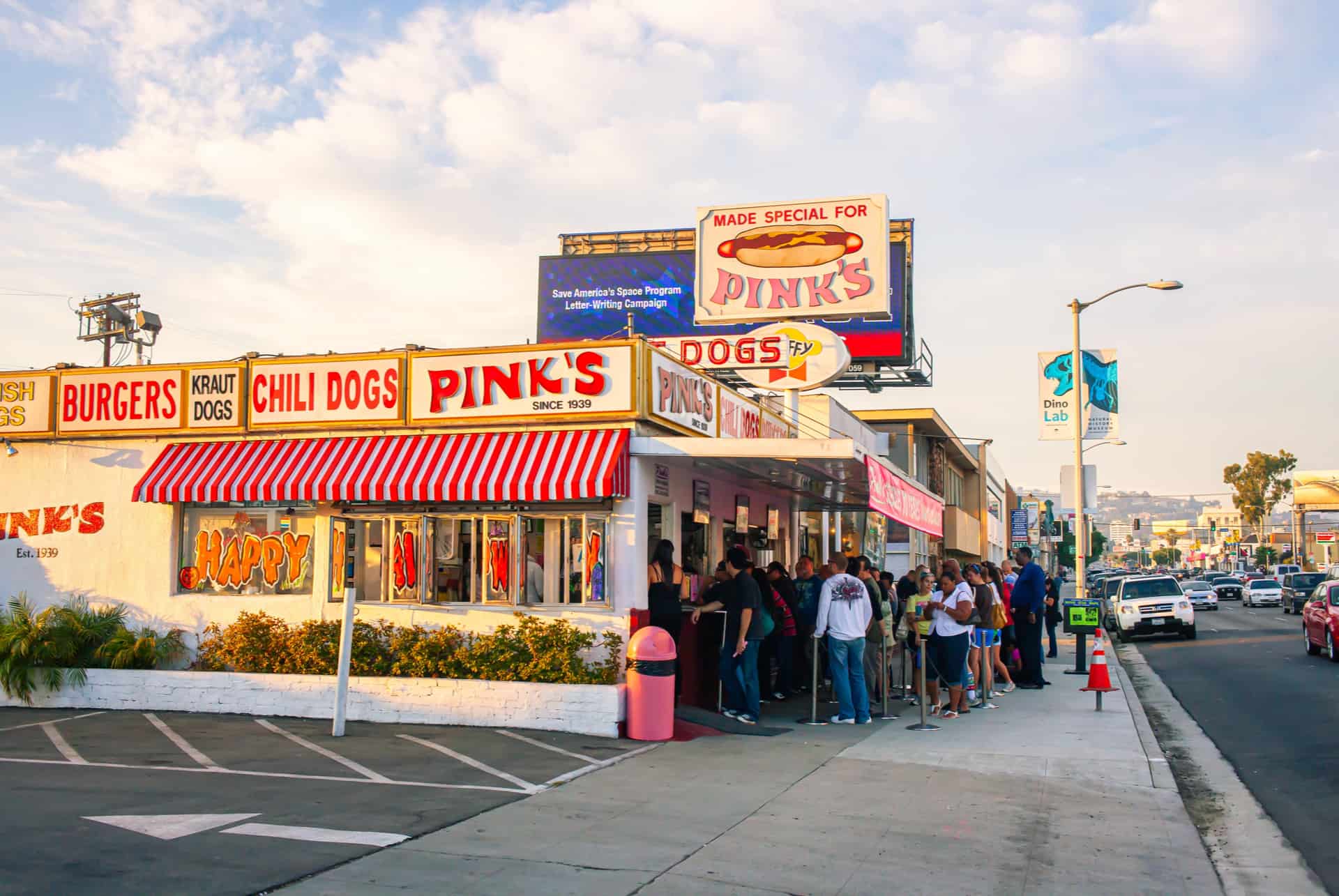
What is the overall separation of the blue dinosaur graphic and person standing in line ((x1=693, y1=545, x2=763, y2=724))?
16088mm

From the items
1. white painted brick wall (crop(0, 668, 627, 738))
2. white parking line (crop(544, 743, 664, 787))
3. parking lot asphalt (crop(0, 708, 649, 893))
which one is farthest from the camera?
white painted brick wall (crop(0, 668, 627, 738))

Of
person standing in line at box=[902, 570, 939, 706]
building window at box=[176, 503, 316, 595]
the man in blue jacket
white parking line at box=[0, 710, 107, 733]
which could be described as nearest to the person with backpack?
person standing in line at box=[902, 570, 939, 706]

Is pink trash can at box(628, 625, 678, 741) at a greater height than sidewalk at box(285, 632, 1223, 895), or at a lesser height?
greater

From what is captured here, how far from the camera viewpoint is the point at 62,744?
11.2m

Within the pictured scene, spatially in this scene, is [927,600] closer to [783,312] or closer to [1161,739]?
[1161,739]

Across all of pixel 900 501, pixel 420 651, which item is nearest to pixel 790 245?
pixel 900 501

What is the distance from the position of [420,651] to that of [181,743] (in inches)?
103

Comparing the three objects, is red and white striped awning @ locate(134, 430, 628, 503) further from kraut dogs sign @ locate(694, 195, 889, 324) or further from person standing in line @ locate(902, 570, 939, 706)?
kraut dogs sign @ locate(694, 195, 889, 324)

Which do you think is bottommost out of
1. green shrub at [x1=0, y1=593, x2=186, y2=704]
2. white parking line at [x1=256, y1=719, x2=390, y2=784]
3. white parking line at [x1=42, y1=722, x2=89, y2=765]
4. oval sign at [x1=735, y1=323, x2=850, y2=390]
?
white parking line at [x1=256, y1=719, x2=390, y2=784]

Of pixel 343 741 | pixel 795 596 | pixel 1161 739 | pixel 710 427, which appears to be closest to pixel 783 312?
pixel 710 427

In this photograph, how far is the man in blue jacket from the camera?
17891 mm

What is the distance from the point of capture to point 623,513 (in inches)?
506

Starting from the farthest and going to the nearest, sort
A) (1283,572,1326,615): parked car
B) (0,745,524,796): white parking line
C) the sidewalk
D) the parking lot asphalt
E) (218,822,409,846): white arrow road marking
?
(1283,572,1326,615): parked car < (0,745,524,796): white parking line < (218,822,409,846): white arrow road marking < the sidewalk < the parking lot asphalt

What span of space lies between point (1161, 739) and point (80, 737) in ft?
37.9
